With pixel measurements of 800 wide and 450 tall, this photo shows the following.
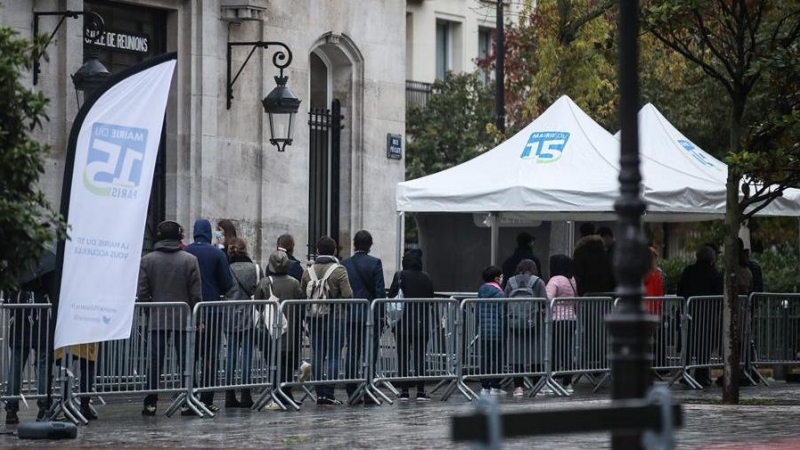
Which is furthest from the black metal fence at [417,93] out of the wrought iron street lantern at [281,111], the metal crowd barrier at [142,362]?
the metal crowd barrier at [142,362]

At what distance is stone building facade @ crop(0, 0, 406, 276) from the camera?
71.9 ft

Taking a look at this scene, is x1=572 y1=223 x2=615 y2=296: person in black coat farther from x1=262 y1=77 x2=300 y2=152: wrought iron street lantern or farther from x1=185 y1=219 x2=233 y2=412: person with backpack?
x1=185 y1=219 x2=233 y2=412: person with backpack

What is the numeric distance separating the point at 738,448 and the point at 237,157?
11613 mm

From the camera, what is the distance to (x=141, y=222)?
49.0ft

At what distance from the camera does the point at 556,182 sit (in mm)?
21422

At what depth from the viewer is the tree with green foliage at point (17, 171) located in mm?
12109

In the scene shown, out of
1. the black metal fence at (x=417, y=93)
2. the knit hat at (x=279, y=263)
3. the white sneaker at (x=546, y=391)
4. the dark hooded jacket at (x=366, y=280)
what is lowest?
the white sneaker at (x=546, y=391)

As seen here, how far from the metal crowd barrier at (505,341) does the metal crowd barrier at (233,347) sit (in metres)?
2.44

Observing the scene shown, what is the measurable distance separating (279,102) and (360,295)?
15.5 feet

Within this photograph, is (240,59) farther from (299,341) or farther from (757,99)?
(757,99)

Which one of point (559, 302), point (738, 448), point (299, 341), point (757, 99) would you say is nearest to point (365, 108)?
point (559, 302)

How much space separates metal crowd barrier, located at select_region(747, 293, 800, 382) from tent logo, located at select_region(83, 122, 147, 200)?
9.58 meters

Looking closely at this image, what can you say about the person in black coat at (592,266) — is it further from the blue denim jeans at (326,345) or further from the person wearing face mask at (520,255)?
the blue denim jeans at (326,345)

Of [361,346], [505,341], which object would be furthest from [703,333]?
[361,346]
